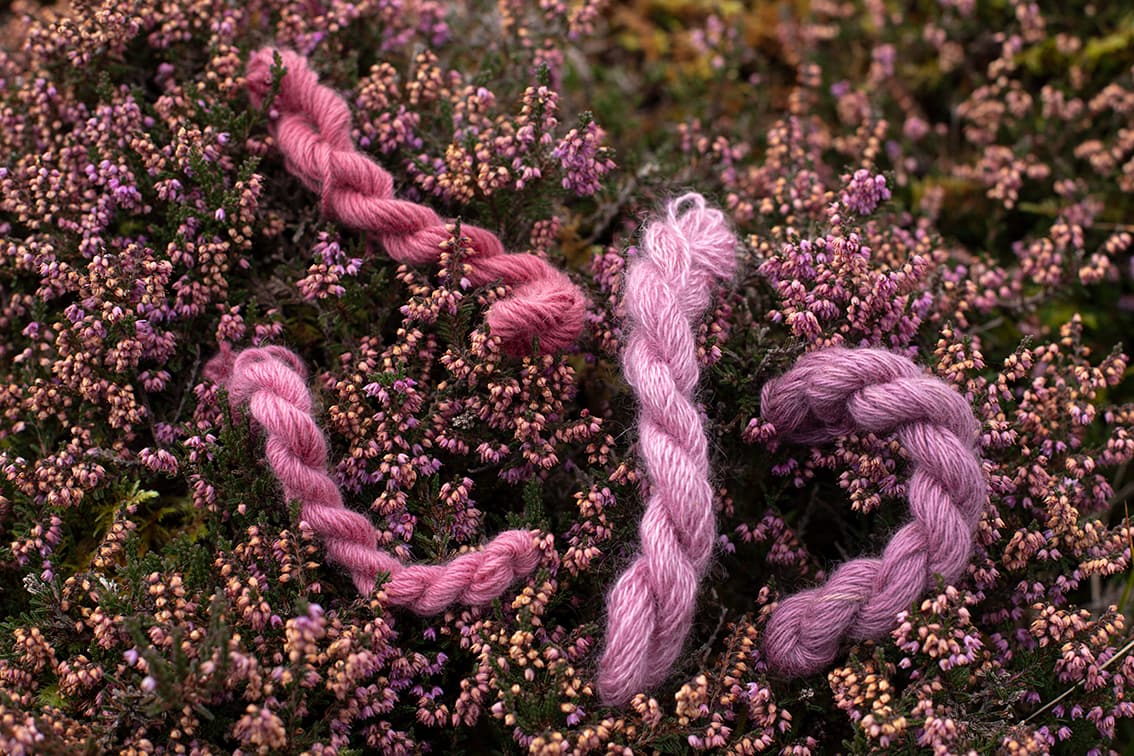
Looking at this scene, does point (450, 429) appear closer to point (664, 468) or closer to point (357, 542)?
point (357, 542)

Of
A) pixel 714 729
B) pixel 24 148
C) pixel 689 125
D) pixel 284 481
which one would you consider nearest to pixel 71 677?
pixel 284 481

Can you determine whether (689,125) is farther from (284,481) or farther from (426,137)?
(284,481)

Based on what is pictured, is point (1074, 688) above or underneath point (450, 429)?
underneath

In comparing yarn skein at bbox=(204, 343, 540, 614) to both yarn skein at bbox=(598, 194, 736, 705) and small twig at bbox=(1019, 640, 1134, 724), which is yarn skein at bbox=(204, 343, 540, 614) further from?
small twig at bbox=(1019, 640, 1134, 724)

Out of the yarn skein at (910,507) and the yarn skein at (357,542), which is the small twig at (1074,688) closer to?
the yarn skein at (910,507)

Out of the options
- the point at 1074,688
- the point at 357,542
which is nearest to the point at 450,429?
the point at 357,542

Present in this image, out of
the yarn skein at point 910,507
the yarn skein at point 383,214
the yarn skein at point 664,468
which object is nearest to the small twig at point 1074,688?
the yarn skein at point 910,507
